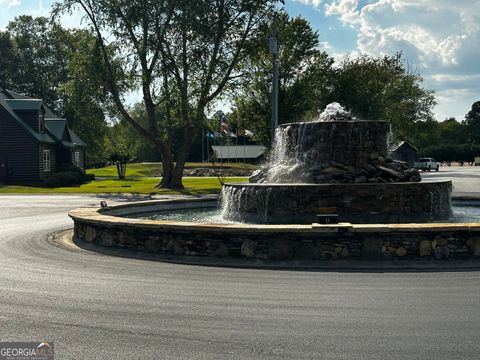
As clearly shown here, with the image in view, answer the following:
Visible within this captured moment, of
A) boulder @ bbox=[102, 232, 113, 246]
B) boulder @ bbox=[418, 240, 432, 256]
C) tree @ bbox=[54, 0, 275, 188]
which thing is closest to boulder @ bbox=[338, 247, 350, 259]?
boulder @ bbox=[418, 240, 432, 256]

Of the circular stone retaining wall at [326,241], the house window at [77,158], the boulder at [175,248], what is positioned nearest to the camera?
the circular stone retaining wall at [326,241]

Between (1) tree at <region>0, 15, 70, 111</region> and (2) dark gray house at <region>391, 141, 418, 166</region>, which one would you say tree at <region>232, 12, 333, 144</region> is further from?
(1) tree at <region>0, 15, 70, 111</region>

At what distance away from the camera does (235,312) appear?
636cm

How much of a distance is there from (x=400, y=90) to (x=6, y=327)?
67.3 meters

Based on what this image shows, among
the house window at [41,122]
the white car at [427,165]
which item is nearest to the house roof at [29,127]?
the house window at [41,122]

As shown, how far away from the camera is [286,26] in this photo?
51.2 m

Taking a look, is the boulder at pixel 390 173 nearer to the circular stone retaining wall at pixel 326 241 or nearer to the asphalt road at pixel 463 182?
the circular stone retaining wall at pixel 326 241

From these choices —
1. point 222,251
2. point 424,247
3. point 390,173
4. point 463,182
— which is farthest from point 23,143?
point 424,247

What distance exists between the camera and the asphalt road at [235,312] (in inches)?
201

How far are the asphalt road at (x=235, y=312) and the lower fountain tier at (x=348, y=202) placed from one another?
4702 mm

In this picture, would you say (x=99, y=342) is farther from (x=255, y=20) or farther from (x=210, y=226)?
(x=255, y=20)

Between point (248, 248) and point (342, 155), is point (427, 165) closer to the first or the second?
point (342, 155)

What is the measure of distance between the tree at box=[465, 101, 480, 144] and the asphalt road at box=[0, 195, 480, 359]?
128 meters

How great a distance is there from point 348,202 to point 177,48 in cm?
2842
